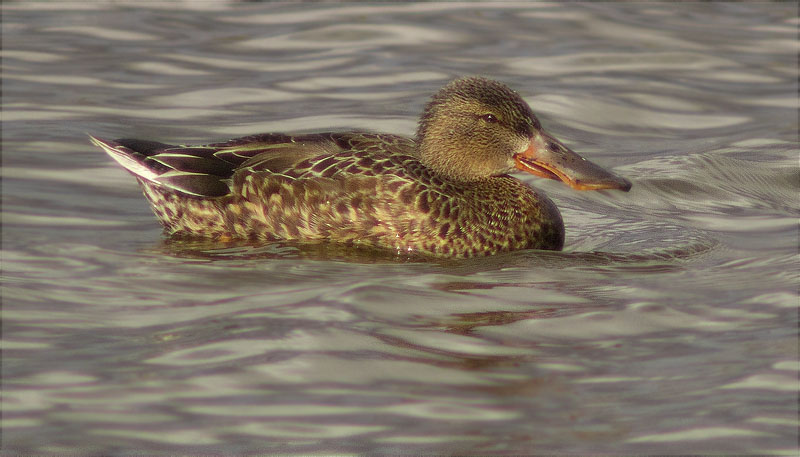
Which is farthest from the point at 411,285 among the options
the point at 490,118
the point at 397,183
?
the point at 490,118

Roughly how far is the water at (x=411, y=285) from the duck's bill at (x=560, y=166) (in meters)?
0.44

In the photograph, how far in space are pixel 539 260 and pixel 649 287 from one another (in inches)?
35.4

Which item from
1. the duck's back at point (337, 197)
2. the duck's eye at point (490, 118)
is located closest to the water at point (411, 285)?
the duck's back at point (337, 197)

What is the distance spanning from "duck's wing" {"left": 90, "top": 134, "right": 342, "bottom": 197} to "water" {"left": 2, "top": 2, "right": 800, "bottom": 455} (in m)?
0.42

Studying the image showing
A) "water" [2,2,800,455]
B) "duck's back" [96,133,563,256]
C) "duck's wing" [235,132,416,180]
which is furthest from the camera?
"duck's wing" [235,132,416,180]

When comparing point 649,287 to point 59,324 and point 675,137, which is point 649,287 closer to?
point 59,324

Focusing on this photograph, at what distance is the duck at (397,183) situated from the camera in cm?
754

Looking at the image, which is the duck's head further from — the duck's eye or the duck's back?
the duck's back

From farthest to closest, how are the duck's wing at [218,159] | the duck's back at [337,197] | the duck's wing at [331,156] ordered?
the duck's wing at [218,159] < the duck's wing at [331,156] < the duck's back at [337,197]

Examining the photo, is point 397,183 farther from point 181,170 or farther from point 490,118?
point 181,170

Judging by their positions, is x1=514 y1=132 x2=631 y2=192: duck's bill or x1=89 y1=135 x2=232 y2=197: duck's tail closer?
x1=514 y1=132 x2=631 y2=192: duck's bill

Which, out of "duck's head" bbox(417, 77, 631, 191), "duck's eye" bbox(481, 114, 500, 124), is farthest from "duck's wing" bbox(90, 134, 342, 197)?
"duck's eye" bbox(481, 114, 500, 124)

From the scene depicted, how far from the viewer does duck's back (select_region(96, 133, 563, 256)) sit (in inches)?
296

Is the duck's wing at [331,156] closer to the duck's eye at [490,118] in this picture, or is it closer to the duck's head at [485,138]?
the duck's head at [485,138]
